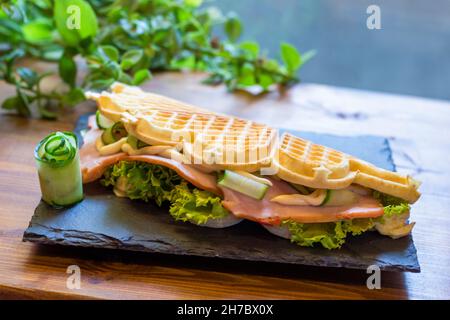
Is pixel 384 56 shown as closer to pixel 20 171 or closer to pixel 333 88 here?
pixel 333 88

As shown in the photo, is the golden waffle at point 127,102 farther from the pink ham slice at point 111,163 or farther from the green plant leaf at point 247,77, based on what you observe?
the green plant leaf at point 247,77

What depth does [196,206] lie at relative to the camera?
187 centimetres

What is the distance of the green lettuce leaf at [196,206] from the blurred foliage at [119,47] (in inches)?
32.7

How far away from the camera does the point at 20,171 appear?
2.27m

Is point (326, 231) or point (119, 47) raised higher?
point (119, 47)

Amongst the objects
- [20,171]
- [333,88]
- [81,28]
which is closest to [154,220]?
[20,171]

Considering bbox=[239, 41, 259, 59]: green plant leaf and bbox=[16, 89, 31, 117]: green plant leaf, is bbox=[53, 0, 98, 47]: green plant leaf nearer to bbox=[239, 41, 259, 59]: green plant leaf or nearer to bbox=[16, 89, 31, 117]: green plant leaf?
bbox=[16, 89, 31, 117]: green plant leaf

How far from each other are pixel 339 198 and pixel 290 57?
1.37 meters

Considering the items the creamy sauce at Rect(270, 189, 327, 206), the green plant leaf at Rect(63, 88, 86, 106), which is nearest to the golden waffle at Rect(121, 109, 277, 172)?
the creamy sauce at Rect(270, 189, 327, 206)

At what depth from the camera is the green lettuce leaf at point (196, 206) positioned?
185 cm

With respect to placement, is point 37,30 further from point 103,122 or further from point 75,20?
point 103,122

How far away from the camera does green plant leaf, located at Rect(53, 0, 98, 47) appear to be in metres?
2.53

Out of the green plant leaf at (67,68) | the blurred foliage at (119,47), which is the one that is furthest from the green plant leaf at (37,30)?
the green plant leaf at (67,68)

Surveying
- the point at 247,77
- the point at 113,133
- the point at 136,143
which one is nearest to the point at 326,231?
the point at 136,143
